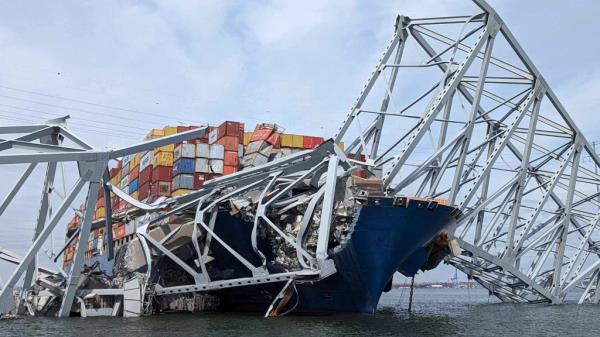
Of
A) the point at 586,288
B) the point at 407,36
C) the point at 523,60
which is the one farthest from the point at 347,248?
the point at 586,288

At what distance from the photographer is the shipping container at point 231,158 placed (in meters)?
52.1

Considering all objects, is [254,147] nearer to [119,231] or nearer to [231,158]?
[231,158]

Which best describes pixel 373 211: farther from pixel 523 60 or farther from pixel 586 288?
pixel 586 288

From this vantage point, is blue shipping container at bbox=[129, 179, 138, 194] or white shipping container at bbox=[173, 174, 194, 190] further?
blue shipping container at bbox=[129, 179, 138, 194]

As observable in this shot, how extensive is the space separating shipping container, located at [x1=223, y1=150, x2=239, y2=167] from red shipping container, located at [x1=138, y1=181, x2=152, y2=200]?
8.34 m

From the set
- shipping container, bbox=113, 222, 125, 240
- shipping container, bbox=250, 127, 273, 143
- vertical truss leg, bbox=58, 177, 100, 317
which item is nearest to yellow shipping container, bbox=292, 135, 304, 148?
shipping container, bbox=250, 127, 273, 143

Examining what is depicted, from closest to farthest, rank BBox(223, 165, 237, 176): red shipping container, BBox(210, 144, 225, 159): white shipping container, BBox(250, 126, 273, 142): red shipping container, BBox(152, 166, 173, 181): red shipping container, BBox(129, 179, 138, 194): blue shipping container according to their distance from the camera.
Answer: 1. BBox(250, 126, 273, 142): red shipping container
2. BBox(223, 165, 237, 176): red shipping container
3. BBox(210, 144, 225, 159): white shipping container
4. BBox(152, 166, 173, 181): red shipping container
5. BBox(129, 179, 138, 194): blue shipping container

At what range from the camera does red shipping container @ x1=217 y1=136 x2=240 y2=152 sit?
5281 centimetres

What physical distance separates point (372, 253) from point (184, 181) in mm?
22574

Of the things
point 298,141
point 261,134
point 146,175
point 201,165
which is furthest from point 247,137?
point 146,175

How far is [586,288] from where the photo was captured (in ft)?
198

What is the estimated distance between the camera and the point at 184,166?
51.2m

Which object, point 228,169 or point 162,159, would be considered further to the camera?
point 162,159

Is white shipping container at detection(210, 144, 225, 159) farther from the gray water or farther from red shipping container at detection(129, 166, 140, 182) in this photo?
the gray water
